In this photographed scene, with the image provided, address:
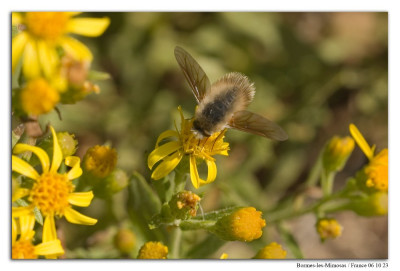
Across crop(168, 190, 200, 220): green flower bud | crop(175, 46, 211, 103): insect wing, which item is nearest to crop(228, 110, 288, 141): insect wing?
crop(175, 46, 211, 103): insect wing

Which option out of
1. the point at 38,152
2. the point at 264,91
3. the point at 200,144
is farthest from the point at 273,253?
the point at 264,91

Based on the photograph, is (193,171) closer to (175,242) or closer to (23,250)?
(175,242)

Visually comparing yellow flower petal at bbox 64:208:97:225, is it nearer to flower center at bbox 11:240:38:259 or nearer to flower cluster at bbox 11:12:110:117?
flower center at bbox 11:240:38:259

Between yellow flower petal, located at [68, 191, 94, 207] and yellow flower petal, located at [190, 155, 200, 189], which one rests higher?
yellow flower petal, located at [190, 155, 200, 189]

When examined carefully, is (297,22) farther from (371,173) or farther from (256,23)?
(371,173)

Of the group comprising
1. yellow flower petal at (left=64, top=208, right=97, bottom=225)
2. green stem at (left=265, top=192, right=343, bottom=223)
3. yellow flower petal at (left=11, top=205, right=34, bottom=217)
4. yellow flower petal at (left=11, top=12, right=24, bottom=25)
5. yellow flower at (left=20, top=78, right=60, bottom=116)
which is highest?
yellow flower petal at (left=11, top=12, right=24, bottom=25)

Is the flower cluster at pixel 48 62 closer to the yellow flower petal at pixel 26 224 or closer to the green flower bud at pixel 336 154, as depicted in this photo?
the yellow flower petal at pixel 26 224

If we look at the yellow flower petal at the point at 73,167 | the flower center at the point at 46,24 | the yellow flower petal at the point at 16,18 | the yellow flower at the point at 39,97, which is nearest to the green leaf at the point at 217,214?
the yellow flower petal at the point at 73,167
